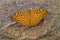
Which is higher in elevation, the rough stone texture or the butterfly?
the butterfly

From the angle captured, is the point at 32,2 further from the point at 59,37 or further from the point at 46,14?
the point at 59,37

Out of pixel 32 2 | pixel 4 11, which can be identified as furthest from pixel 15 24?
pixel 32 2

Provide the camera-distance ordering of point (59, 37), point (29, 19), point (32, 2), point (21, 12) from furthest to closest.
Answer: point (32, 2), point (21, 12), point (29, 19), point (59, 37)

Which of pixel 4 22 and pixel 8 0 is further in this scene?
pixel 8 0

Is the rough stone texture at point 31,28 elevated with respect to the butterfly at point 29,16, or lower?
lower

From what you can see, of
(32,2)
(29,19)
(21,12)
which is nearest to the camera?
(29,19)

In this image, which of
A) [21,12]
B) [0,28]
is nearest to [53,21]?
[21,12]

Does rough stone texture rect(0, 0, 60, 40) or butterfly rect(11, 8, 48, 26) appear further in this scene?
butterfly rect(11, 8, 48, 26)

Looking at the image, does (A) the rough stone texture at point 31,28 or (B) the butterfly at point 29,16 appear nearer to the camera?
(A) the rough stone texture at point 31,28
